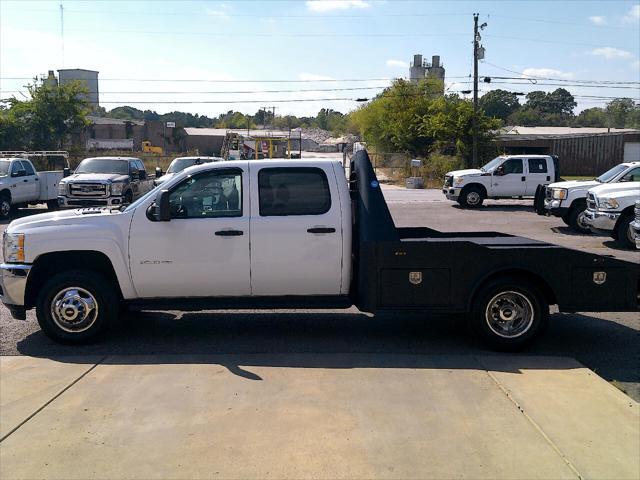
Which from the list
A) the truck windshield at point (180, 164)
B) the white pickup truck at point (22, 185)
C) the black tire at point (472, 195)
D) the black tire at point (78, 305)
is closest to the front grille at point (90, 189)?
the white pickup truck at point (22, 185)

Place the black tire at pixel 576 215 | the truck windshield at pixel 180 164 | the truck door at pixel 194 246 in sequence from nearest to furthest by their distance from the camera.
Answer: the truck door at pixel 194 246
the black tire at pixel 576 215
the truck windshield at pixel 180 164

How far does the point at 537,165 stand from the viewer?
24.4m

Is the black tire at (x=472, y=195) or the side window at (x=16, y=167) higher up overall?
the side window at (x=16, y=167)

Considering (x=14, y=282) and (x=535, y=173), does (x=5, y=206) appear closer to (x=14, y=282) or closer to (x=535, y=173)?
(x=14, y=282)

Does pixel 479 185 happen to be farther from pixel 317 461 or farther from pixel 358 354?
pixel 317 461

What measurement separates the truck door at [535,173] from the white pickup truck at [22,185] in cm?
1677

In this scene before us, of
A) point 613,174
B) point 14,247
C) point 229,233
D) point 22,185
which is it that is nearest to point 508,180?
point 613,174

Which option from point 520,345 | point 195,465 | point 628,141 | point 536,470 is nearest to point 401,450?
point 536,470

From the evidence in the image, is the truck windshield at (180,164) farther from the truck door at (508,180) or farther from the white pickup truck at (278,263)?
the white pickup truck at (278,263)

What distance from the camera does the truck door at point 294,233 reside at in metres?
6.73

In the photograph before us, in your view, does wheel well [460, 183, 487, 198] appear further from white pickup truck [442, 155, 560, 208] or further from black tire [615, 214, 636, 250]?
black tire [615, 214, 636, 250]

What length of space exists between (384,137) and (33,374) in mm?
49963

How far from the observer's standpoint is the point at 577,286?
667cm

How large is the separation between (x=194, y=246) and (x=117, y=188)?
14.7 metres
